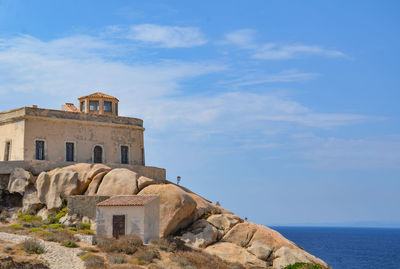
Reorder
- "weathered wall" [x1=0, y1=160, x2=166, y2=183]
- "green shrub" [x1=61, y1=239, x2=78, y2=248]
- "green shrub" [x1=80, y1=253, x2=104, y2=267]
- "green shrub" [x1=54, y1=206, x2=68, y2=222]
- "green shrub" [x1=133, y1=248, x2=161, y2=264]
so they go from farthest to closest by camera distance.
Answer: "weathered wall" [x1=0, y1=160, x2=166, y2=183]
"green shrub" [x1=54, y1=206, x2=68, y2=222]
"green shrub" [x1=61, y1=239, x2=78, y2=248]
"green shrub" [x1=133, y1=248, x2=161, y2=264]
"green shrub" [x1=80, y1=253, x2=104, y2=267]

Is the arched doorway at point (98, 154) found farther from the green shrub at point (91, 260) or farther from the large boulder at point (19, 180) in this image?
the green shrub at point (91, 260)

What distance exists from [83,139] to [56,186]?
7923mm

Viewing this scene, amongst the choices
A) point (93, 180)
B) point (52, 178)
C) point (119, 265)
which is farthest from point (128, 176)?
point (119, 265)

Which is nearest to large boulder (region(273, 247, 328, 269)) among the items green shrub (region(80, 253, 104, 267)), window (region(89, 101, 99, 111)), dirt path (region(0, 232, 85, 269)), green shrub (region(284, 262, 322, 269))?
green shrub (region(284, 262, 322, 269))

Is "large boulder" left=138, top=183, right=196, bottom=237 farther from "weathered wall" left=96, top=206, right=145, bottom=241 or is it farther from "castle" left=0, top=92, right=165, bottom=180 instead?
"castle" left=0, top=92, right=165, bottom=180

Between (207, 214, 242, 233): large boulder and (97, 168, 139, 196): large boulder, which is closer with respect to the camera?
(207, 214, 242, 233): large boulder

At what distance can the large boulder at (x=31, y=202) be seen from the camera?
42.9 metres

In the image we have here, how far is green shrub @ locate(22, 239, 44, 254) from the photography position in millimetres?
30069

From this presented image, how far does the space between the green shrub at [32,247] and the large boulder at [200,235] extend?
35.9 ft

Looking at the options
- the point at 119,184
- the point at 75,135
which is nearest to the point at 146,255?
the point at 119,184

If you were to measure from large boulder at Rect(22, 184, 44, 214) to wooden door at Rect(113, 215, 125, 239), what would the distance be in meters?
9.35

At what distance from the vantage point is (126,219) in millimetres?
35969

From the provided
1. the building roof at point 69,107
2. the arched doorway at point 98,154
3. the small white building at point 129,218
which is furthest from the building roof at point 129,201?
the building roof at point 69,107

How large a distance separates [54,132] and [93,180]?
7.53 metres
